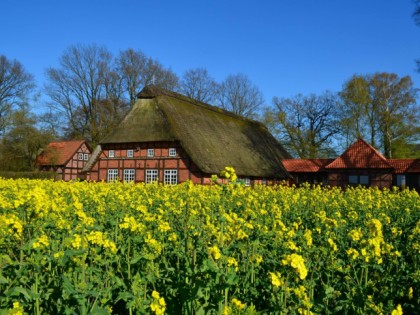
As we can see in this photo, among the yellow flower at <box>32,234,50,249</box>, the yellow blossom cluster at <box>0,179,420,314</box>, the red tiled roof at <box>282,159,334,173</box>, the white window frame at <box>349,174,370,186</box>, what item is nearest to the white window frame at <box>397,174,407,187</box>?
the white window frame at <box>349,174,370,186</box>

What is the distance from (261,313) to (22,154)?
44530mm

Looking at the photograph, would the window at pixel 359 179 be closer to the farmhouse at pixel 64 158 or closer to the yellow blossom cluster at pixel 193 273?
the farmhouse at pixel 64 158

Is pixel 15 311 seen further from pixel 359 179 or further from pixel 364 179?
pixel 359 179

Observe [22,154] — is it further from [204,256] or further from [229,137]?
[204,256]

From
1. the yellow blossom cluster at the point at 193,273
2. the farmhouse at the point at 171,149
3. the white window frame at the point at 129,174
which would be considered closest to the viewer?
the yellow blossom cluster at the point at 193,273

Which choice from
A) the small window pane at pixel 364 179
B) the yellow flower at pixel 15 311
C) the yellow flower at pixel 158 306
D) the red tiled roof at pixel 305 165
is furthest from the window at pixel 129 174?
the yellow flower at pixel 158 306

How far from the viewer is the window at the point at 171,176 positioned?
30891mm

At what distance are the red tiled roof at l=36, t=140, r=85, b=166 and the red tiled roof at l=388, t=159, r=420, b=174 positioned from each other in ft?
110

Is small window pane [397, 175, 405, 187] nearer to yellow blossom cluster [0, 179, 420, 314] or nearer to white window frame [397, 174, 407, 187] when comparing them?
white window frame [397, 174, 407, 187]

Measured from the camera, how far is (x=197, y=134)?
109ft

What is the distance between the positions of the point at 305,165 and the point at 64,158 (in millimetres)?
26675

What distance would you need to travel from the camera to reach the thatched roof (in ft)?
103

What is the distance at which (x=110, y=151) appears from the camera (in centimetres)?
3434

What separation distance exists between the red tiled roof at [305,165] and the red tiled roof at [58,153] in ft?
78.1
